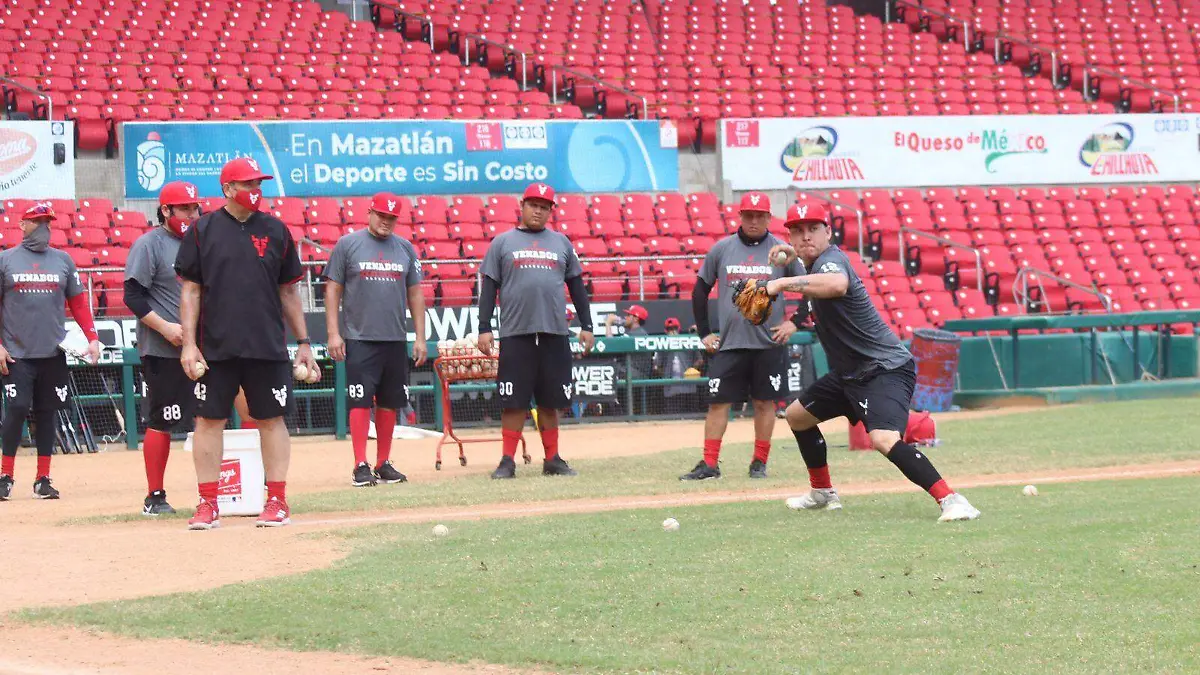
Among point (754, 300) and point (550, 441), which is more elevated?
point (754, 300)

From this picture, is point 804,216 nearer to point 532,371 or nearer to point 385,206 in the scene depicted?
point 532,371

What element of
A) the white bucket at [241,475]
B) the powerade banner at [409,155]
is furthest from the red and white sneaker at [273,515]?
the powerade banner at [409,155]

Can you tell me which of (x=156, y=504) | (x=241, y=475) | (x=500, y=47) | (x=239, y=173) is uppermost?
(x=500, y=47)

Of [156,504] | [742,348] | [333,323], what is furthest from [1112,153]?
[156,504]

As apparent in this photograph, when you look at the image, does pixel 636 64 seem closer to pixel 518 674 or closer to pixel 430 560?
pixel 430 560

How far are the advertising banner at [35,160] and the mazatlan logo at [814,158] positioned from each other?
470 inches

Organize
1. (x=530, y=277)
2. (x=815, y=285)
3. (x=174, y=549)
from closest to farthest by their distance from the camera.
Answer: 1. (x=174, y=549)
2. (x=815, y=285)
3. (x=530, y=277)

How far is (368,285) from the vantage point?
37.6 ft

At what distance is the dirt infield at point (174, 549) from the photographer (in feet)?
17.1

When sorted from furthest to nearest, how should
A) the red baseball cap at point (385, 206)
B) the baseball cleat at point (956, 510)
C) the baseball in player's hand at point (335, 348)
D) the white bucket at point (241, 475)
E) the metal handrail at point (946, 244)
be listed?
the metal handrail at point (946, 244), the red baseball cap at point (385, 206), the baseball in player's hand at point (335, 348), the white bucket at point (241, 475), the baseball cleat at point (956, 510)

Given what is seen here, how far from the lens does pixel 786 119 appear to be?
27.5 meters

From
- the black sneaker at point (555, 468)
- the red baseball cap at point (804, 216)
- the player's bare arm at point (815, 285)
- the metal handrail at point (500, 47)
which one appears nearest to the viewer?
the player's bare arm at point (815, 285)

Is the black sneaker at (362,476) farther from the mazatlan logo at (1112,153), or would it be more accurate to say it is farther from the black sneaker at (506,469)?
the mazatlan logo at (1112,153)

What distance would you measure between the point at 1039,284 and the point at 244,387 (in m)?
18.8
